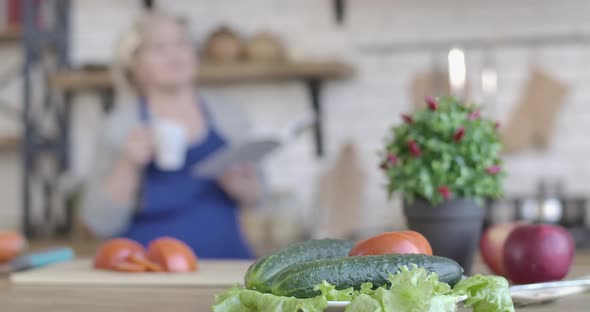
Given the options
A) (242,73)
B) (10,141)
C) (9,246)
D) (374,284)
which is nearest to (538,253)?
(374,284)

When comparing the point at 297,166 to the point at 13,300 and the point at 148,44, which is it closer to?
the point at 148,44

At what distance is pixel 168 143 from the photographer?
6.05ft

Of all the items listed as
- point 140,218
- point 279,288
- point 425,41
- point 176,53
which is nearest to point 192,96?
point 176,53

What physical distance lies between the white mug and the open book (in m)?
0.09

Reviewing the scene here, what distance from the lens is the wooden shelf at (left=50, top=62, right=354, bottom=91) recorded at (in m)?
2.79

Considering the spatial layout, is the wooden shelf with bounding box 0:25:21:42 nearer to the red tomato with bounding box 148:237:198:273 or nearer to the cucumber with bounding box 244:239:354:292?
the red tomato with bounding box 148:237:198:273

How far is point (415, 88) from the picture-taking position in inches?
113

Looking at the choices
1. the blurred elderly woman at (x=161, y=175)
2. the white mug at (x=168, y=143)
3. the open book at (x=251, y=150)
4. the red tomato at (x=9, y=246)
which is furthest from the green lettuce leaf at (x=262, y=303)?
the blurred elderly woman at (x=161, y=175)

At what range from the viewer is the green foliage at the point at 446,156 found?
3.57 feet

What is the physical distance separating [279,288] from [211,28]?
7.90ft

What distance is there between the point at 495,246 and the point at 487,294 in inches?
16.5

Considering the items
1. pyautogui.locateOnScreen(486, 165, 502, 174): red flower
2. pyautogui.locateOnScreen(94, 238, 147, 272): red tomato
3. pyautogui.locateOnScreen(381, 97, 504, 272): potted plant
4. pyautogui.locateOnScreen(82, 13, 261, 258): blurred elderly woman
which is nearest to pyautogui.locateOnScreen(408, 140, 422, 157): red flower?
pyautogui.locateOnScreen(381, 97, 504, 272): potted plant

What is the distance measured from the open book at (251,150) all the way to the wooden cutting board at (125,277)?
0.49 metres

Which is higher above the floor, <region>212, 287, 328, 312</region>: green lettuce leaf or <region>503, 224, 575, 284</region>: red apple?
<region>212, 287, 328, 312</region>: green lettuce leaf
